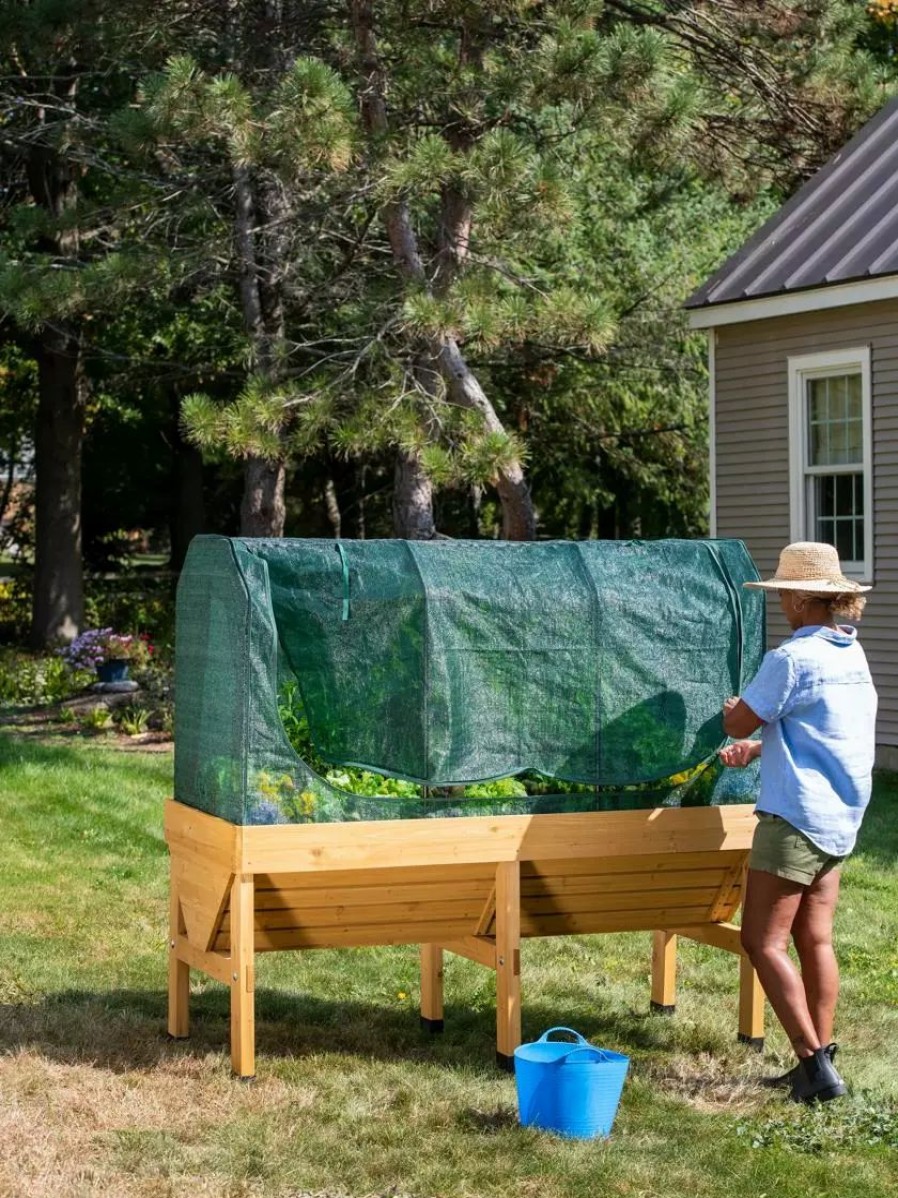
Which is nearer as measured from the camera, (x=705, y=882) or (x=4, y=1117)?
(x=4, y=1117)

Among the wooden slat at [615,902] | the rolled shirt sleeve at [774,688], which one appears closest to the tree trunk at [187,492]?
the wooden slat at [615,902]

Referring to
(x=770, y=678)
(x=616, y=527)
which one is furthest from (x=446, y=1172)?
(x=616, y=527)

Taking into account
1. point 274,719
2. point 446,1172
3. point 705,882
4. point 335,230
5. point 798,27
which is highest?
point 798,27

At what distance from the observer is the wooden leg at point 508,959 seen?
20.0 ft

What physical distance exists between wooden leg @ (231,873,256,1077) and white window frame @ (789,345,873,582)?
29.7 ft

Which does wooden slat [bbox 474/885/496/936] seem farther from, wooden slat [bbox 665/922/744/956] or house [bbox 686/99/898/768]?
house [bbox 686/99/898/768]

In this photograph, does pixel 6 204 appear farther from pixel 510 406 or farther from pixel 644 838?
pixel 644 838

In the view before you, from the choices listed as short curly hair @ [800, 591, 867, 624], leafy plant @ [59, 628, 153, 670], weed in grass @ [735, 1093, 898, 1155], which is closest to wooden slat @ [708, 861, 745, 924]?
weed in grass @ [735, 1093, 898, 1155]

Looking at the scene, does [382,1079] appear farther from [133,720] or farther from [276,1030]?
[133,720]

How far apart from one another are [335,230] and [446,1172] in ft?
43.2

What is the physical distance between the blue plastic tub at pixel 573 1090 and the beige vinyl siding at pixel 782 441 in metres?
8.65

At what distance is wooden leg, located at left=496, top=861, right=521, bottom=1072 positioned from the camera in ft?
20.0

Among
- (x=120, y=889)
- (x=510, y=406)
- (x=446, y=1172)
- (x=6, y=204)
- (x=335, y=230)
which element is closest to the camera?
(x=446, y=1172)

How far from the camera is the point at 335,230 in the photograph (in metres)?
17.0
